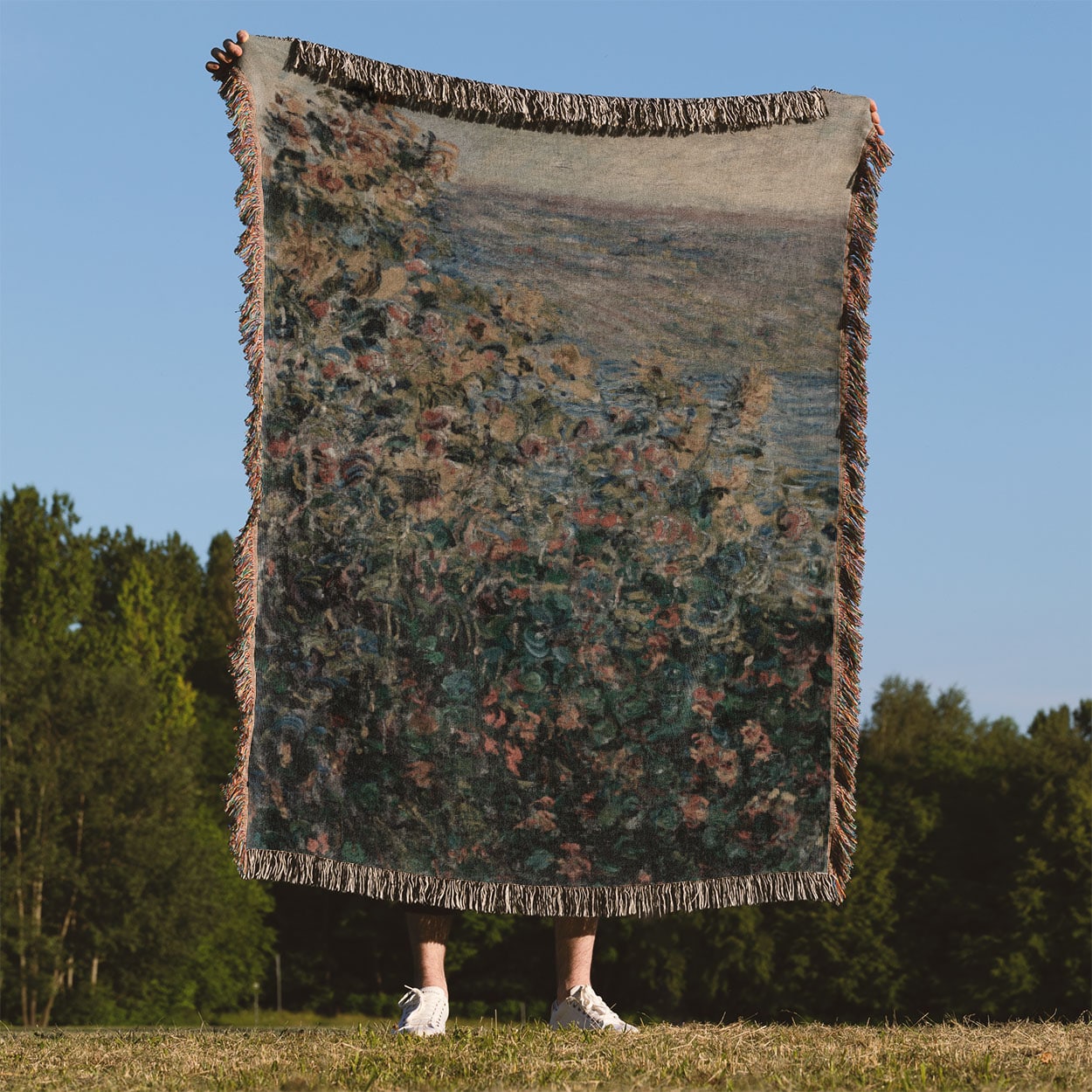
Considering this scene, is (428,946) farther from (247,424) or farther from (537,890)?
(247,424)

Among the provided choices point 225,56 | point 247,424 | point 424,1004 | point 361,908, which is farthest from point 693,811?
point 361,908

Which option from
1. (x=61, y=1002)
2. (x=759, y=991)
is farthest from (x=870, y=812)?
(x=61, y=1002)

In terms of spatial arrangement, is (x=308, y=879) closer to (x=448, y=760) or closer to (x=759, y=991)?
(x=448, y=760)

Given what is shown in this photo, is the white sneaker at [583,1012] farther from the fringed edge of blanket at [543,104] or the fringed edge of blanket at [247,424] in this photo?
the fringed edge of blanket at [543,104]

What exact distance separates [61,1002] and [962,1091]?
99.6 feet

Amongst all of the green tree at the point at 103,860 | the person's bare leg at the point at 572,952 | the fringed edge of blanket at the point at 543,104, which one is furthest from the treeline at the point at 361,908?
the fringed edge of blanket at the point at 543,104

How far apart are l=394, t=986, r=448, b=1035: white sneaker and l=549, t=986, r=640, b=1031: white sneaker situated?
417 mm

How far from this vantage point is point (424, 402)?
575 centimetres

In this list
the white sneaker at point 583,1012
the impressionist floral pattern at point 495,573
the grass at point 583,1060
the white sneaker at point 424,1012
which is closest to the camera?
the grass at point 583,1060

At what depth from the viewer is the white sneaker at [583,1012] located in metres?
5.42

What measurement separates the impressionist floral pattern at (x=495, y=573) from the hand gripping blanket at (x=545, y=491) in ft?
0.04

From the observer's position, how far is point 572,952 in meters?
5.66

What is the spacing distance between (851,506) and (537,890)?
2.01 m

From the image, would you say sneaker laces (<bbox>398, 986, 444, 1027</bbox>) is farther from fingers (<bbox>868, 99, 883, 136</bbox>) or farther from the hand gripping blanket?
fingers (<bbox>868, 99, 883, 136</bbox>)
